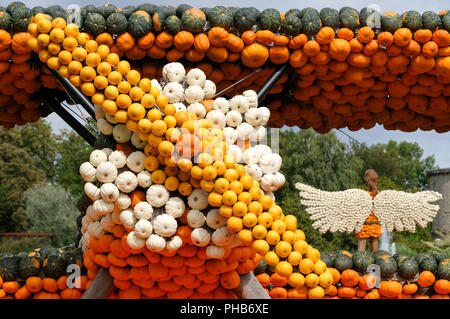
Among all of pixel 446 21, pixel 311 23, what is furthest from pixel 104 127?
pixel 446 21

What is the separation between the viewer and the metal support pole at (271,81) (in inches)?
256

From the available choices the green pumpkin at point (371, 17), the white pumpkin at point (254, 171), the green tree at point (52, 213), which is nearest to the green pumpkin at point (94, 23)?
the white pumpkin at point (254, 171)

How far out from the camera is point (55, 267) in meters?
7.06

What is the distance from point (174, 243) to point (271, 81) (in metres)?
2.42

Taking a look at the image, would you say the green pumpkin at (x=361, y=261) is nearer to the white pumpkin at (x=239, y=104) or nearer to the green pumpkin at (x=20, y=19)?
the white pumpkin at (x=239, y=104)

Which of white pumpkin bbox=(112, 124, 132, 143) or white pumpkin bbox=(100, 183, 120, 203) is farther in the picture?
white pumpkin bbox=(112, 124, 132, 143)

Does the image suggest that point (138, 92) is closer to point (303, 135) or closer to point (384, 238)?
point (384, 238)

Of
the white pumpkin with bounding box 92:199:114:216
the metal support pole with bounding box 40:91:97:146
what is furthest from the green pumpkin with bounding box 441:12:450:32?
the metal support pole with bounding box 40:91:97:146

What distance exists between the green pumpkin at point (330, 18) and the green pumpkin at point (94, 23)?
8.59ft

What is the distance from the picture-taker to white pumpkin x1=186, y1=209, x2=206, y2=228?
5.46 metres

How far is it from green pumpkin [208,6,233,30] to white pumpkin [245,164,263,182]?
5.78 feet

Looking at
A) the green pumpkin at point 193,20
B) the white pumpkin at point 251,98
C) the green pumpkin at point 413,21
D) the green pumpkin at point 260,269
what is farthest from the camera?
the green pumpkin at point 260,269

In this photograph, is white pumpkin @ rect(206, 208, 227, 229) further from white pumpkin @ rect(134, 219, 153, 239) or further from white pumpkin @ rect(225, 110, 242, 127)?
white pumpkin @ rect(225, 110, 242, 127)

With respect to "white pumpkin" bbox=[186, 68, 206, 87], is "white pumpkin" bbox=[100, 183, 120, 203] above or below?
below
